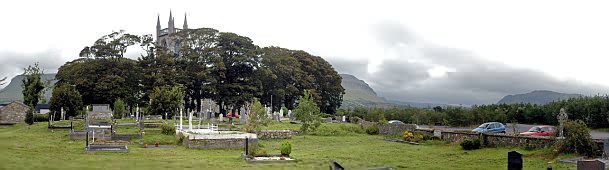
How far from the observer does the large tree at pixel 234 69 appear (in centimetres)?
6316

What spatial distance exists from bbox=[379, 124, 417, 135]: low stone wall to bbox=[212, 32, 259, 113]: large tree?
2220 centimetres

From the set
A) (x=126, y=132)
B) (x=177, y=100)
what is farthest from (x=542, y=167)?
(x=177, y=100)

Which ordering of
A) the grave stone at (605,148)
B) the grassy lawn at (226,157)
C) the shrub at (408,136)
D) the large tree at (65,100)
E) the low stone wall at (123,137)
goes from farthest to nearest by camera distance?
the large tree at (65,100), the shrub at (408,136), the low stone wall at (123,137), the grave stone at (605,148), the grassy lawn at (226,157)

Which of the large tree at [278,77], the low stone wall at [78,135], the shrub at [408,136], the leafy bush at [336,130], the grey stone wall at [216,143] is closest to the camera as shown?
the grey stone wall at [216,143]

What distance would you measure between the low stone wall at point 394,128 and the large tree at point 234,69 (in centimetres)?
2220

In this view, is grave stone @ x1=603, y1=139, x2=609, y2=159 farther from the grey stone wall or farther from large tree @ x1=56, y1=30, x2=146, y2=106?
large tree @ x1=56, y1=30, x2=146, y2=106

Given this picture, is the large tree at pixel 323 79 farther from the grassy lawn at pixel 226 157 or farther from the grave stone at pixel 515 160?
the grave stone at pixel 515 160

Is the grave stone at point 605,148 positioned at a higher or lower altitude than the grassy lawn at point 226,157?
higher

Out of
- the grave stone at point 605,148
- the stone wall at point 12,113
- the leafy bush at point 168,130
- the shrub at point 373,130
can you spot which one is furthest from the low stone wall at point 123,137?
the grave stone at point 605,148

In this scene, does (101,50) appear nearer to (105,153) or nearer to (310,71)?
(310,71)

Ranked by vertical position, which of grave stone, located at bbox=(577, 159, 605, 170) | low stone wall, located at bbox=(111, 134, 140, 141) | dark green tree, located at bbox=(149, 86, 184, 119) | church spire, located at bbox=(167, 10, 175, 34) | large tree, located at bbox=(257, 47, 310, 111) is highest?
church spire, located at bbox=(167, 10, 175, 34)

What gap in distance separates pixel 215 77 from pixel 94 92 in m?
13.3

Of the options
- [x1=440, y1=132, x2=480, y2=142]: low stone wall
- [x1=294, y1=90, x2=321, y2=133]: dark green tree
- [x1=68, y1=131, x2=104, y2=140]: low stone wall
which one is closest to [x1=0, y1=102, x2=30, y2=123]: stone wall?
[x1=68, y1=131, x2=104, y2=140]: low stone wall

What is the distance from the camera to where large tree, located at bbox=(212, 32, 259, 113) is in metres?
63.2
